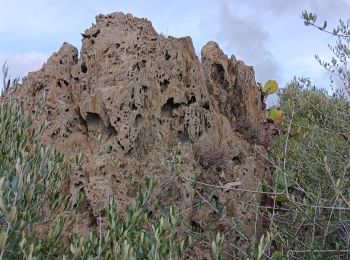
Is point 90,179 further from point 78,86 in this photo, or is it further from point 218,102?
point 218,102

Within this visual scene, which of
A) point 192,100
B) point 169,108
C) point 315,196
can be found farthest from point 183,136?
point 315,196

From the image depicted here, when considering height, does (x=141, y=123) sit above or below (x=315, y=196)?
above

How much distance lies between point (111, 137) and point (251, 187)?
6.90 ft

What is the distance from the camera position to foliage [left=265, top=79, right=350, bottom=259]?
4.89m

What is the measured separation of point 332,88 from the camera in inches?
320

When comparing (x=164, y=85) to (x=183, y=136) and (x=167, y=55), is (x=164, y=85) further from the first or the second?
(x=183, y=136)

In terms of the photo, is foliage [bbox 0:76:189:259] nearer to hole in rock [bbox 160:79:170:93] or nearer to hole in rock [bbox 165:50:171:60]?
hole in rock [bbox 160:79:170:93]

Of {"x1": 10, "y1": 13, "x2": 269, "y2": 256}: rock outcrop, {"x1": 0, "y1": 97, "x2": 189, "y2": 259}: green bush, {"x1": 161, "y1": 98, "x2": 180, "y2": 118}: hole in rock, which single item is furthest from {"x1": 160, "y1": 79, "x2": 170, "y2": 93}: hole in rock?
{"x1": 0, "y1": 97, "x2": 189, "y2": 259}: green bush

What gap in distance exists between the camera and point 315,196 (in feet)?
16.5

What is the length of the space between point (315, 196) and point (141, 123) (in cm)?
277

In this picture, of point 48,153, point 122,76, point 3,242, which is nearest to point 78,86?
point 122,76

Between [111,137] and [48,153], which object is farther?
[111,137]

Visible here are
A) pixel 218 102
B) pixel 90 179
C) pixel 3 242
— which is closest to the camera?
pixel 3 242

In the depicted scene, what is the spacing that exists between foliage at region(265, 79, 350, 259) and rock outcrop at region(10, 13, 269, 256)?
1.72ft
